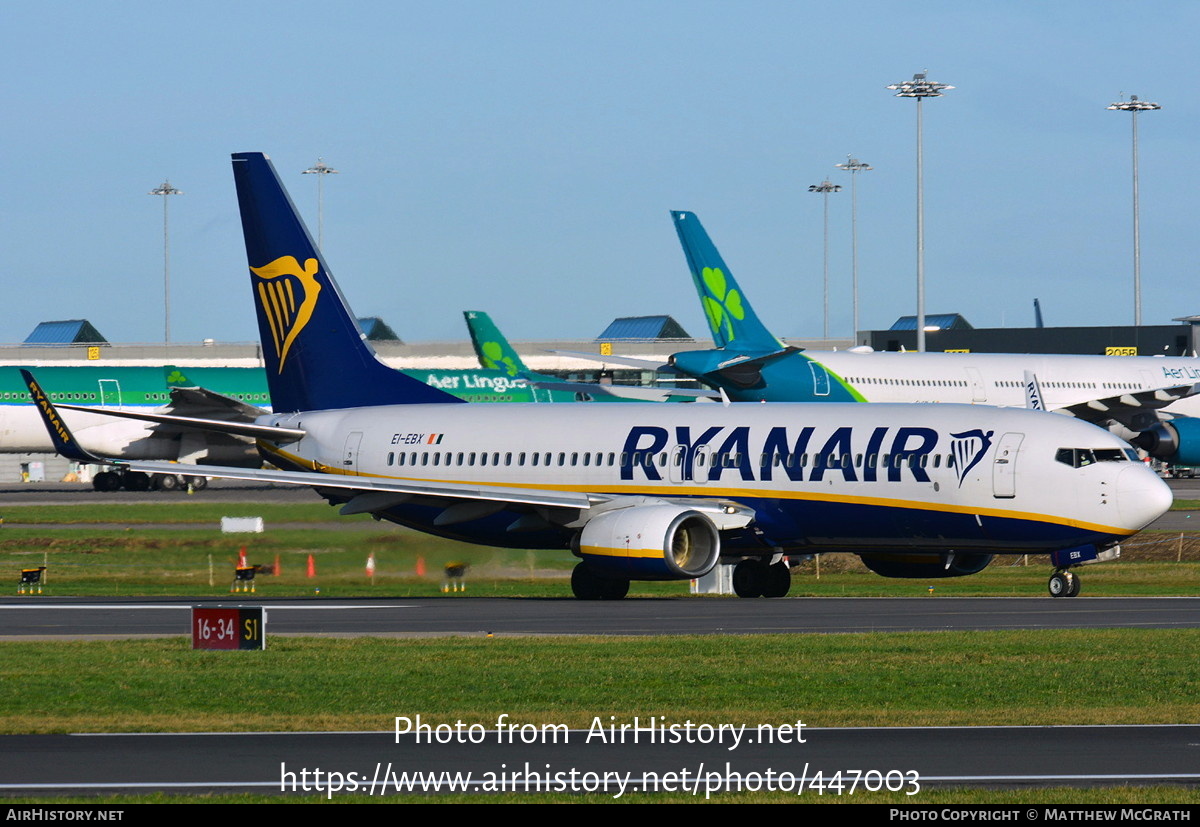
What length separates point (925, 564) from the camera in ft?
121

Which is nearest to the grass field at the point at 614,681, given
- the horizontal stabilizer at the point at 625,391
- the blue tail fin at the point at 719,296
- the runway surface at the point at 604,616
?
the runway surface at the point at 604,616

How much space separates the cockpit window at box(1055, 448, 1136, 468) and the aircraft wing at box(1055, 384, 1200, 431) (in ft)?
143

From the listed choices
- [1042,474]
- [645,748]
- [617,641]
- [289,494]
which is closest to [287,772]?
[645,748]

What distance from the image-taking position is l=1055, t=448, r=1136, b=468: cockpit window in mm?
33719

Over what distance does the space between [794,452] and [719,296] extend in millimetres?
35190

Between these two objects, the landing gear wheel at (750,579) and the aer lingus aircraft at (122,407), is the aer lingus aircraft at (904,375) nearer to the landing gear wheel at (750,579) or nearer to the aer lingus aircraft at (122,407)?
the aer lingus aircraft at (122,407)

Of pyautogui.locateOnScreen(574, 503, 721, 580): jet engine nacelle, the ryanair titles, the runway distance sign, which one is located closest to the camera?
the runway distance sign

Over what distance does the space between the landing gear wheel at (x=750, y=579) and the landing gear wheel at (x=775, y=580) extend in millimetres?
42

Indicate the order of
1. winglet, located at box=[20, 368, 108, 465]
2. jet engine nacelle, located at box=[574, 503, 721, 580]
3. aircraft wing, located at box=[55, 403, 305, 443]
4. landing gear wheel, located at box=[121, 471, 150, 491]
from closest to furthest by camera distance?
jet engine nacelle, located at box=[574, 503, 721, 580] < aircraft wing, located at box=[55, 403, 305, 443] < winglet, located at box=[20, 368, 108, 465] < landing gear wheel, located at box=[121, 471, 150, 491]

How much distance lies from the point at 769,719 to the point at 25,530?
46.4m

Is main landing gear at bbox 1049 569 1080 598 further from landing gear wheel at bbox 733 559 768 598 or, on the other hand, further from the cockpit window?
landing gear wheel at bbox 733 559 768 598

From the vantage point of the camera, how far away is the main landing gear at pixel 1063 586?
35531mm

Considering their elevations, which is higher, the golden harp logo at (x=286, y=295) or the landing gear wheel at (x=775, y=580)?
the golden harp logo at (x=286, y=295)

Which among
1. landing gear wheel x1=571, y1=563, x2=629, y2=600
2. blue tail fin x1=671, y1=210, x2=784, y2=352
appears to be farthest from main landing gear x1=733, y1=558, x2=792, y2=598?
blue tail fin x1=671, y1=210, x2=784, y2=352
